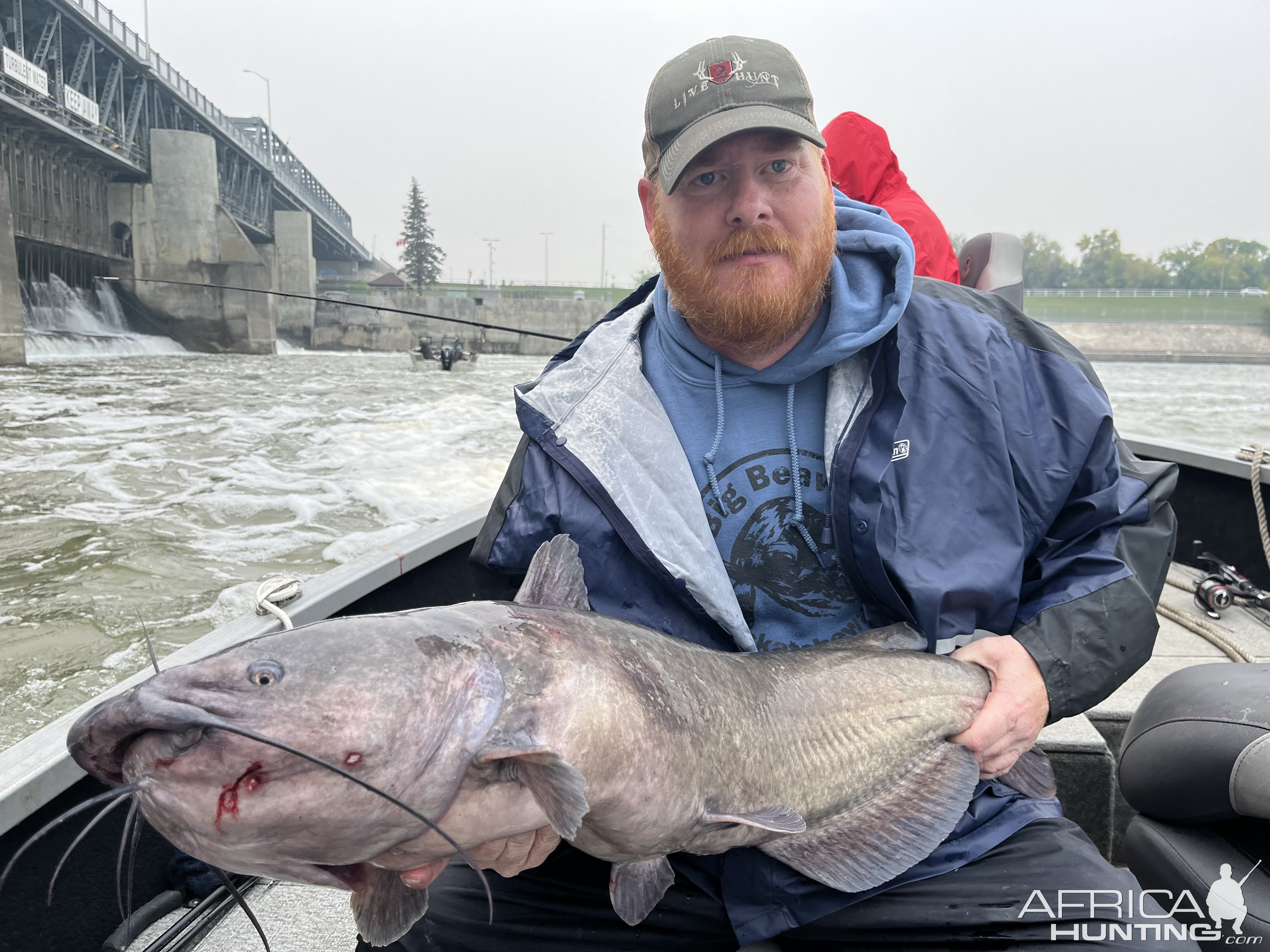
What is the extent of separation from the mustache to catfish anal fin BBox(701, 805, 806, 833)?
127 cm

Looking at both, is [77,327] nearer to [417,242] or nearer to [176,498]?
[176,498]

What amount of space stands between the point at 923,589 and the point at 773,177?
1.07 meters

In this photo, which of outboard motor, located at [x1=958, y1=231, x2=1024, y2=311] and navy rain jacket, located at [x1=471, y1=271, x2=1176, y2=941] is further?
outboard motor, located at [x1=958, y1=231, x2=1024, y2=311]

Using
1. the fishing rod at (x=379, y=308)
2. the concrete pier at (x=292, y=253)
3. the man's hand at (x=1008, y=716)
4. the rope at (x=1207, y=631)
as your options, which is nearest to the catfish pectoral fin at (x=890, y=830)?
the man's hand at (x=1008, y=716)

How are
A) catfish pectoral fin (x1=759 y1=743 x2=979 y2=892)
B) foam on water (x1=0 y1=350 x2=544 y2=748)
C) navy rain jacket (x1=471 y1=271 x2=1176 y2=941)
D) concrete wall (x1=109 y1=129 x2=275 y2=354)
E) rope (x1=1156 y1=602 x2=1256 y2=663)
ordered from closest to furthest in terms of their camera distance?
catfish pectoral fin (x1=759 y1=743 x2=979 y2=892), navy rain jacket (x1=471 y1=271 x2=1176 y2=941), rope (x1=1156 y1=602 x2=1256 y2=663), foam on water (x1=0 y1=350 x2=544 y2=748), concrete wall (x1=109 y1=129 x2=275 y2=354)

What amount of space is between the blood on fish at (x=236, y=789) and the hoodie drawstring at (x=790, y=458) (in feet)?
3.97

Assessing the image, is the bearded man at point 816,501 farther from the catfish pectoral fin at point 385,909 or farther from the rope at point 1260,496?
the rope at point 1260,496

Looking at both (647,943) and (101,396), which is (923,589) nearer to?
(647,943)

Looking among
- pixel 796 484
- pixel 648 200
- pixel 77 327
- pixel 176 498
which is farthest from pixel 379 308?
pixel 77 327

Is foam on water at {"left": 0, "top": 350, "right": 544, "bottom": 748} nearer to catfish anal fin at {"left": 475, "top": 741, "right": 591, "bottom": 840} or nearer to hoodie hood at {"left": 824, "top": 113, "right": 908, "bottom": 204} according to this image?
hoodie hood at {"left": 824, "top": 113, "right": 908, "bottom": 204}

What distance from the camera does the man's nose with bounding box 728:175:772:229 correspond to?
79.0 inches

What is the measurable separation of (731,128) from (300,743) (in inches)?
63.7

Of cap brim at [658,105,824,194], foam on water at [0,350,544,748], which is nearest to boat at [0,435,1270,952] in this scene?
cap brim at [658,105,824,194]

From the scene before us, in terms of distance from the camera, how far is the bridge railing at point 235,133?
3512cm
